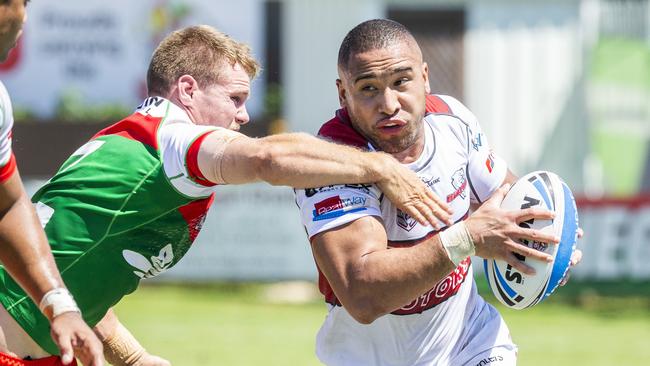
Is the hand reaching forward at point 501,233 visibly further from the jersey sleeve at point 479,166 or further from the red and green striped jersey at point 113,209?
the red and green striped jersey at point 113,209

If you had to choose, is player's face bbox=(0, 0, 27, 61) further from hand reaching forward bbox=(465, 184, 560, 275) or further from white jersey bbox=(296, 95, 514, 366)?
hand reaching forward bbox=(465, 184, 560, 275)

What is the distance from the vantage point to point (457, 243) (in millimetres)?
5156

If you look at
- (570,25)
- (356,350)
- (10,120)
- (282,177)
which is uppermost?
(10,120)

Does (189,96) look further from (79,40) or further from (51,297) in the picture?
(79,40)

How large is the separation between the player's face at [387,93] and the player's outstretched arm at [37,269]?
1.51 metres

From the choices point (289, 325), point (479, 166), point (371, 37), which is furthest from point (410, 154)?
point (289, 325)

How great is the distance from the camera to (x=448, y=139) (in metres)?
5.92

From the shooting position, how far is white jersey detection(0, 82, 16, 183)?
4832mm

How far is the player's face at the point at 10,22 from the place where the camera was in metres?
4.61

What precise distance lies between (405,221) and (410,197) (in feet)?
1.52

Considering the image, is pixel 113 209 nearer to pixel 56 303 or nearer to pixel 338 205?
pixel 56 303

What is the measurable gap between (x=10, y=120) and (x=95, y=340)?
92 centimetres

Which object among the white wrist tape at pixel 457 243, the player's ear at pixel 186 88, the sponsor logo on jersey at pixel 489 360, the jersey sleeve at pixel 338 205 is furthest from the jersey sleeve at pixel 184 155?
the sponsor logo on jersey at pixel 489 360

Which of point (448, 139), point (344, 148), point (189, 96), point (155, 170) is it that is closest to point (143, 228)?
point (155, 170)
